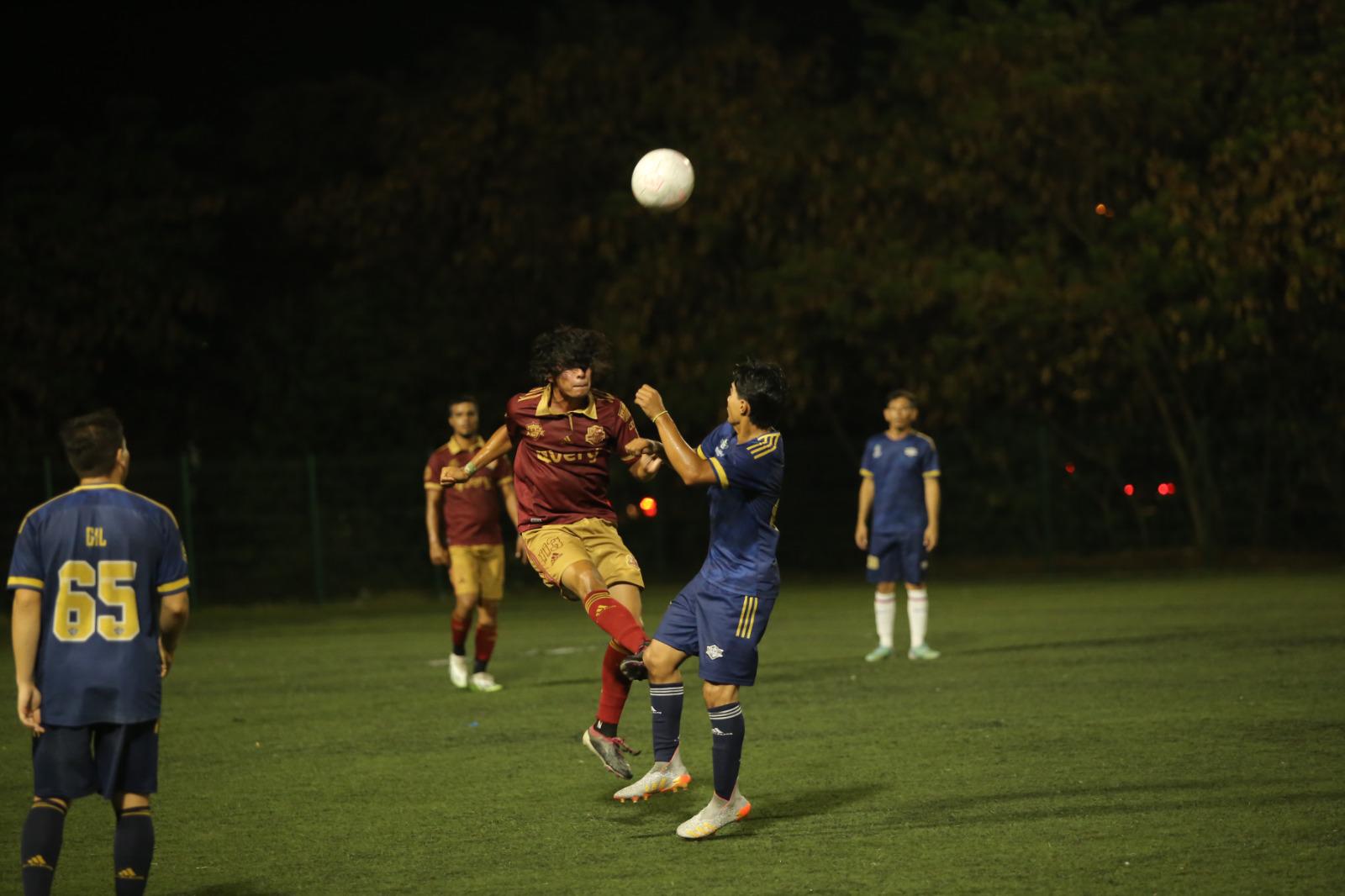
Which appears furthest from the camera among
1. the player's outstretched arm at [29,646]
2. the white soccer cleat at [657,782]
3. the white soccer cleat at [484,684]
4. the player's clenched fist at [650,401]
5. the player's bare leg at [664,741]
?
the white soccer cleat at [484,684]

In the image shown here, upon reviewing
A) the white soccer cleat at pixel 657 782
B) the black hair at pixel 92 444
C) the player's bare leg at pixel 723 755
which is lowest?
the white soccer cleat at pixel 657 782

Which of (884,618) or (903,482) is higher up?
(903,482)

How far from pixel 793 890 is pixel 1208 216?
2005 centimetres

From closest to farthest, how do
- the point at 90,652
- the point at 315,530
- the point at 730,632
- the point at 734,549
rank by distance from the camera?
the point at 90,652 → the point at 730,632 → the point at 734,549 → the point at 315,530

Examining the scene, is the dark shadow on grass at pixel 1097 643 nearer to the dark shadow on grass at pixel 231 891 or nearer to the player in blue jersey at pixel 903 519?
the player in blue jersey at pixel 903 519

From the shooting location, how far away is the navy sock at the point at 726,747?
22.9 feet

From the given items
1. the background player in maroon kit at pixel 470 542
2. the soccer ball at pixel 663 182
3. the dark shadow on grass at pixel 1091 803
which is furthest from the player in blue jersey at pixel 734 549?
the background player in maroon kit at pixel 470 542

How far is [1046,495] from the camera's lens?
2617 centimetres

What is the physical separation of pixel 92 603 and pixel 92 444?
54cm

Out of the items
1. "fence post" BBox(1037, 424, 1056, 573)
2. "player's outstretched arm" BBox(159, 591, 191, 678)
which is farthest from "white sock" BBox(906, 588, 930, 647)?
"fence post" BBox(1037, 424, 1056, 573)

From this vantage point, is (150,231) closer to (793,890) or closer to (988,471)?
(988,471)

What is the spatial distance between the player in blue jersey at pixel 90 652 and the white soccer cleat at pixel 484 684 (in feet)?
23.3

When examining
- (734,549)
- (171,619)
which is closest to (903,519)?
(734,549)

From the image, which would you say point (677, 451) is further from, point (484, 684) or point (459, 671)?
point (459, 671)
